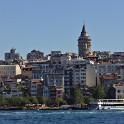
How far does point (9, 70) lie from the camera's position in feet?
418

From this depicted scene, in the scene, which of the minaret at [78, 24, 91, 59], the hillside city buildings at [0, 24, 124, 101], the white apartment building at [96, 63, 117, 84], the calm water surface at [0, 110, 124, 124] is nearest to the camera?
the calm water surface at [0, 110, 124, 124]

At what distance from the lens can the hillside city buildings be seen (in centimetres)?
10400

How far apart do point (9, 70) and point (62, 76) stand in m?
20.9

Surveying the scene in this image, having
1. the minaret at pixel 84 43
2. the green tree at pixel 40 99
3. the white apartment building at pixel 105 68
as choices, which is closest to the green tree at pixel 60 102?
the green tree at pixel 40 99

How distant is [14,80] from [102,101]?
70.5 feet

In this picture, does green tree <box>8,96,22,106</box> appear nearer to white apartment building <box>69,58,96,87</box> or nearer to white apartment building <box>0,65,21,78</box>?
white apartment building <box>69,58,96,87</box>

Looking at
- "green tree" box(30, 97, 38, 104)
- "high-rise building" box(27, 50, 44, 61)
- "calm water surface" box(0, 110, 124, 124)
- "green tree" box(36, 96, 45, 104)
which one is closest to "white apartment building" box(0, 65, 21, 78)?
"green tree" box(36, 96, 45, 104)

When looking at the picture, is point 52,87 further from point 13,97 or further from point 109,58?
point 109,58

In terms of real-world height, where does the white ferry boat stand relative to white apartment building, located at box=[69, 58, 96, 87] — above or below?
below

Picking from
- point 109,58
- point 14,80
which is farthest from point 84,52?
point 14,80

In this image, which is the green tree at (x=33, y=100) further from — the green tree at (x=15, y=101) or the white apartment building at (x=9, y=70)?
the white apartment building at (x=9, y=70)

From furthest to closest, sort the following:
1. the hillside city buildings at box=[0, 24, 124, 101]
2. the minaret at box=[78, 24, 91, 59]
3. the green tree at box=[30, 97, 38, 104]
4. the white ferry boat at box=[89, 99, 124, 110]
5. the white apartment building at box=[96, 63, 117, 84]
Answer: the minaret at box=[78, 24, 91, 59] < the white apartment building at box=[96, 63, 117, 84] < the hillside city buildings at box=[0, 24, 124, 101] < the green tree at box=[30, 97, 38, 104] < the white ferry boat at box=[89, 99, 124, 110]

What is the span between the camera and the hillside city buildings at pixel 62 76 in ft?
341

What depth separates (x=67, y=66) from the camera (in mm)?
119062
